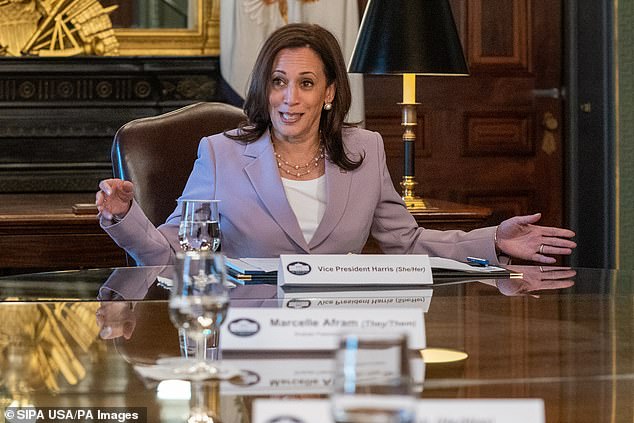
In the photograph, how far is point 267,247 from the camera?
8.08 feet

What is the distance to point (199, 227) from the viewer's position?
180cm

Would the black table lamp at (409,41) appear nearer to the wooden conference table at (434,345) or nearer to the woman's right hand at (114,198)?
the woman's right hand at (114,198)

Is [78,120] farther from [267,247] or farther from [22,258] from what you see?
[267,247]

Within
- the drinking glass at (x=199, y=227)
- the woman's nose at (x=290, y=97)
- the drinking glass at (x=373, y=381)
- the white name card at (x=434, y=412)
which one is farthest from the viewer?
the woman's nose at (x=290, y=97)

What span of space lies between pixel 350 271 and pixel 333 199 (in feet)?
2.47

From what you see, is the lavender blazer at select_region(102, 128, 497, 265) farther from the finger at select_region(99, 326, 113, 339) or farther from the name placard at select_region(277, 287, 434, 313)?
the finger at select_region(99, 326, 113, 339)

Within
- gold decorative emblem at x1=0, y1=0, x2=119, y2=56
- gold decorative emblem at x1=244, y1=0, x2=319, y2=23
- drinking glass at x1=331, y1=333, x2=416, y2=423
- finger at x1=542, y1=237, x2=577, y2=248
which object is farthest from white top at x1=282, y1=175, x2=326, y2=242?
gold decorative emblem at x1=0, y1=0, x2=119, y2=56

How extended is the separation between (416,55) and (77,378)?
93.9 inches

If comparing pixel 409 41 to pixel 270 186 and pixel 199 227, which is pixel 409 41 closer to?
pixel 270 186

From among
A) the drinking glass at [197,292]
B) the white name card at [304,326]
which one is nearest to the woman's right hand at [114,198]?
the white name card at [304,326]

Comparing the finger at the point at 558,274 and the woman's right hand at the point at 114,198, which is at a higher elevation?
the woman's right hand at the point at 114,198

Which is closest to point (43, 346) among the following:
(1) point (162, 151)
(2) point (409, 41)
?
(1) point (162, 151)

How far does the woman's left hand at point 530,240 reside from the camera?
222 cm

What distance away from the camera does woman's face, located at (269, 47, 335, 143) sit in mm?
2547
